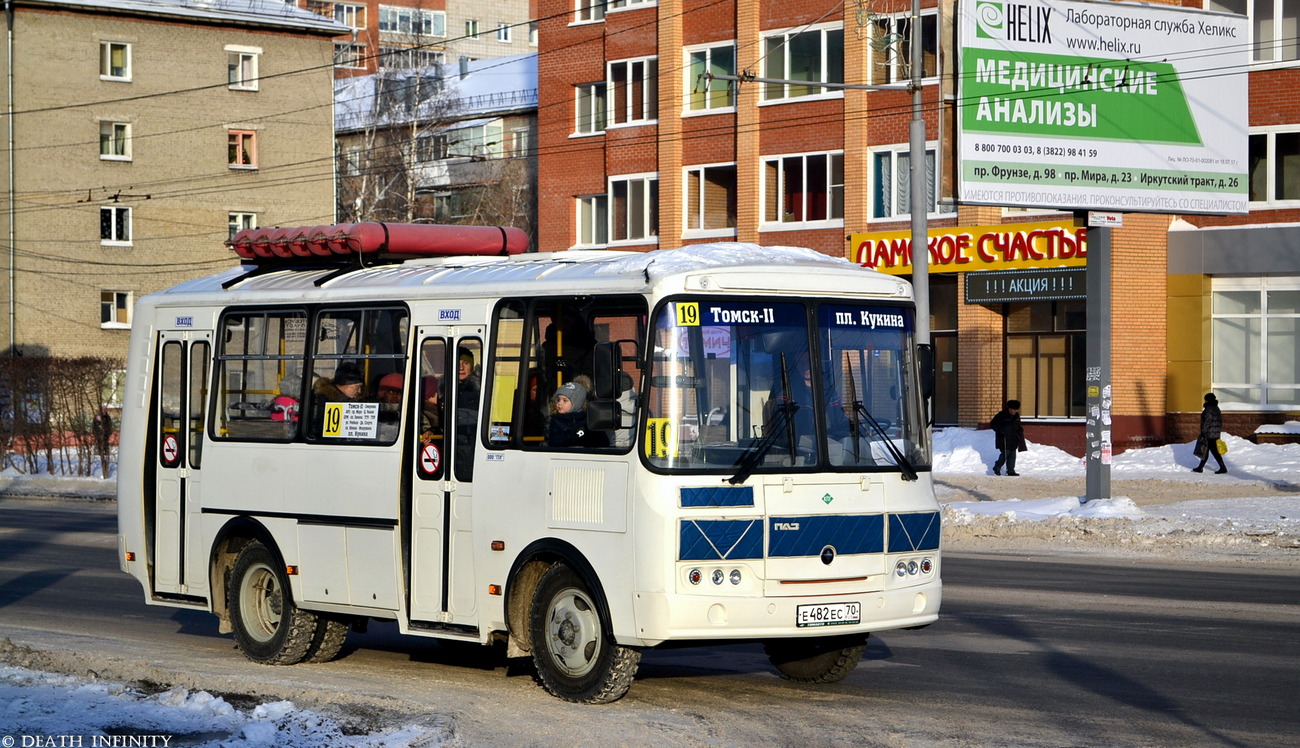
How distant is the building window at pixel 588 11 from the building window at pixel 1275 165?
19.5 m

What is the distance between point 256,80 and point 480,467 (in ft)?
186

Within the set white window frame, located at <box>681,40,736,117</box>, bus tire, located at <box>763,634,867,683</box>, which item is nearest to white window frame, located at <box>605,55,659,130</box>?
white window frame, located at <box>681,40,736,117</box>

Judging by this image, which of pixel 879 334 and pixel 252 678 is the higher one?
pixel 879 334

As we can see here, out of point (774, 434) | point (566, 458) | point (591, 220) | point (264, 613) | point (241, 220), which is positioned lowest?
point (264, 613)

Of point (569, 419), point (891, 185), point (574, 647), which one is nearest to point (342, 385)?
point (569, 419)

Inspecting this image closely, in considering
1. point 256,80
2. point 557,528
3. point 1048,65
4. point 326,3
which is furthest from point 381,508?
point 326,3

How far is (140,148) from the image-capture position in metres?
61.2

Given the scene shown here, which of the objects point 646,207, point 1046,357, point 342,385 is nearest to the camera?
point 342,385

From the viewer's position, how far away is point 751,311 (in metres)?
9.50

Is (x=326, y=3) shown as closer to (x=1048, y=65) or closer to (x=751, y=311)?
(x=1048, y=65)

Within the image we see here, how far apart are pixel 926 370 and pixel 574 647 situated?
107 inches

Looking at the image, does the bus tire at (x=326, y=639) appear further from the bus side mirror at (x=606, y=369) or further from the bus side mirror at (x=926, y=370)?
the bus side mirror at (x=926, y=370)

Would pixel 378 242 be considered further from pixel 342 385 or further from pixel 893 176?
pixel 893 176

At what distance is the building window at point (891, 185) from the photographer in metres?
41.2
